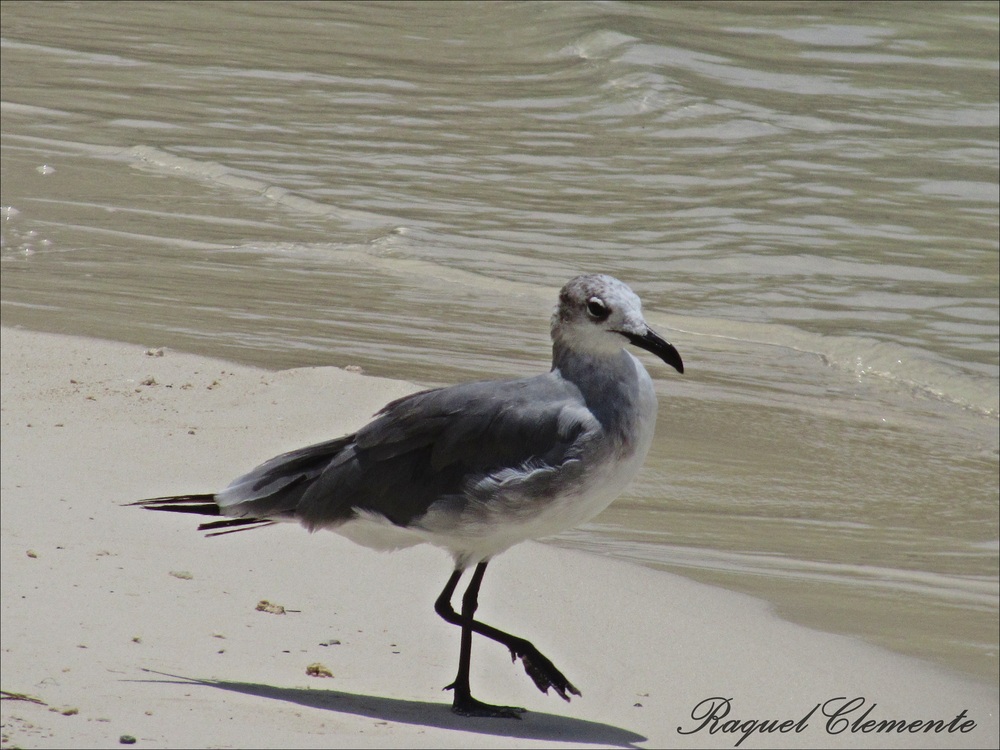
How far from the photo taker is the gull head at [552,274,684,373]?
3781 mm

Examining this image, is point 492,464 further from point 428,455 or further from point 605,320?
point 605,320

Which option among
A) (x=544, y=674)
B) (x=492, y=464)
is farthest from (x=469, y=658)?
(x=492, y=464)

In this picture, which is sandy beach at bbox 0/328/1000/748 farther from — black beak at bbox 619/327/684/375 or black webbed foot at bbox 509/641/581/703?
black beak at bbox 619/327/684/375

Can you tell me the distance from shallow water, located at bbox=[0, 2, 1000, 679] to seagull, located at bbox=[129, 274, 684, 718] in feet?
4.95

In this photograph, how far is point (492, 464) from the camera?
3916mm

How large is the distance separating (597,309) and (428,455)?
0.62 m

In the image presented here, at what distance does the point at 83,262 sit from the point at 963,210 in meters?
7.16

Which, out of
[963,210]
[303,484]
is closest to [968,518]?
[303,484]

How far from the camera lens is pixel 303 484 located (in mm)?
4148

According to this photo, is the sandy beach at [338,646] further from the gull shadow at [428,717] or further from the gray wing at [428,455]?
the gray wing at [428,455]

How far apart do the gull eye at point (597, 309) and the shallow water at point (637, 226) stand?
5.80ft
